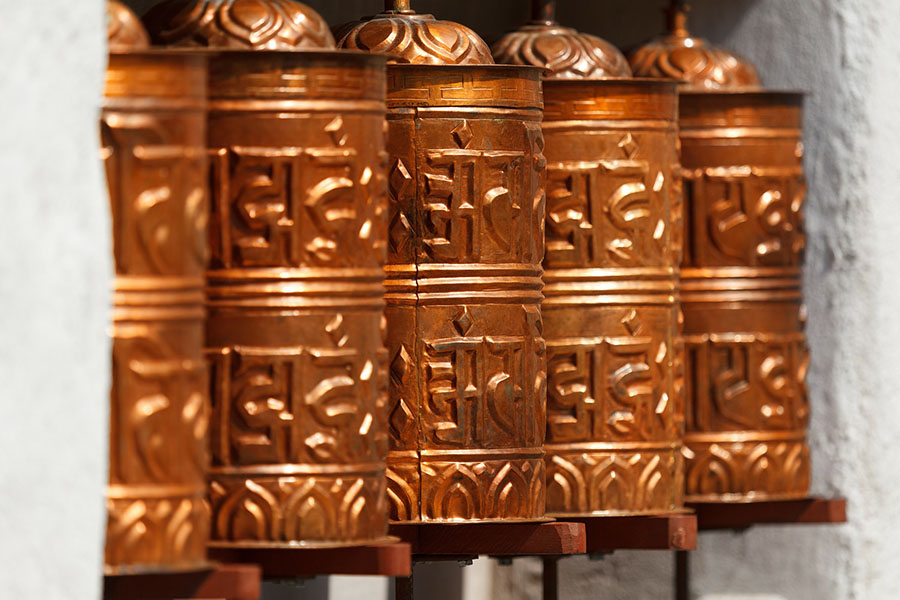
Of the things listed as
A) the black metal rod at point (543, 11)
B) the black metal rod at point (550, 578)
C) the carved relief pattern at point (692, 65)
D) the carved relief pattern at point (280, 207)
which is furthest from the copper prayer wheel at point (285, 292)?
the black metal rod at point (550, 578)

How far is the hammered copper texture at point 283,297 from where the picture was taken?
1.78 metres

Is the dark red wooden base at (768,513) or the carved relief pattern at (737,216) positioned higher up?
the carved relief pattern at (737,216)

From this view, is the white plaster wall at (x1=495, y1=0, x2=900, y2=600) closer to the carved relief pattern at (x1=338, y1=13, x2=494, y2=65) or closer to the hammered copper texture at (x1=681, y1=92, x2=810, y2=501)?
the hammered copper texture at (x1=681, y1=92, x2=810, y2=501)

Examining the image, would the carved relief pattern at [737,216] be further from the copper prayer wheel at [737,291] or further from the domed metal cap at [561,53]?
the domed metal cap at [561,53]

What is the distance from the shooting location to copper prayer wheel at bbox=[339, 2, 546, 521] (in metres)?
2.01

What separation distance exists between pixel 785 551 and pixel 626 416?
2.22 feet

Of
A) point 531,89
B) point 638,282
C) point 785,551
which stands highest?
point 531,89

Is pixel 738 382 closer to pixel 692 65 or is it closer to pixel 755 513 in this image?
pixel 755 513

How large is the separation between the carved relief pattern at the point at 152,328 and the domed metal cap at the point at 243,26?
177mm

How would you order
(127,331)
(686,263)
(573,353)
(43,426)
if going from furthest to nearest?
(686,263), (573,353), (127,331), (43,426)

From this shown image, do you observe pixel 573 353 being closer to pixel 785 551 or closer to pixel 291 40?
pixel 291 40

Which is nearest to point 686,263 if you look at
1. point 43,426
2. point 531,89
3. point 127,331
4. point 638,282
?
point 638,282

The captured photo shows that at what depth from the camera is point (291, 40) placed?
5.98ft

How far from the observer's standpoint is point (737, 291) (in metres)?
2.47
